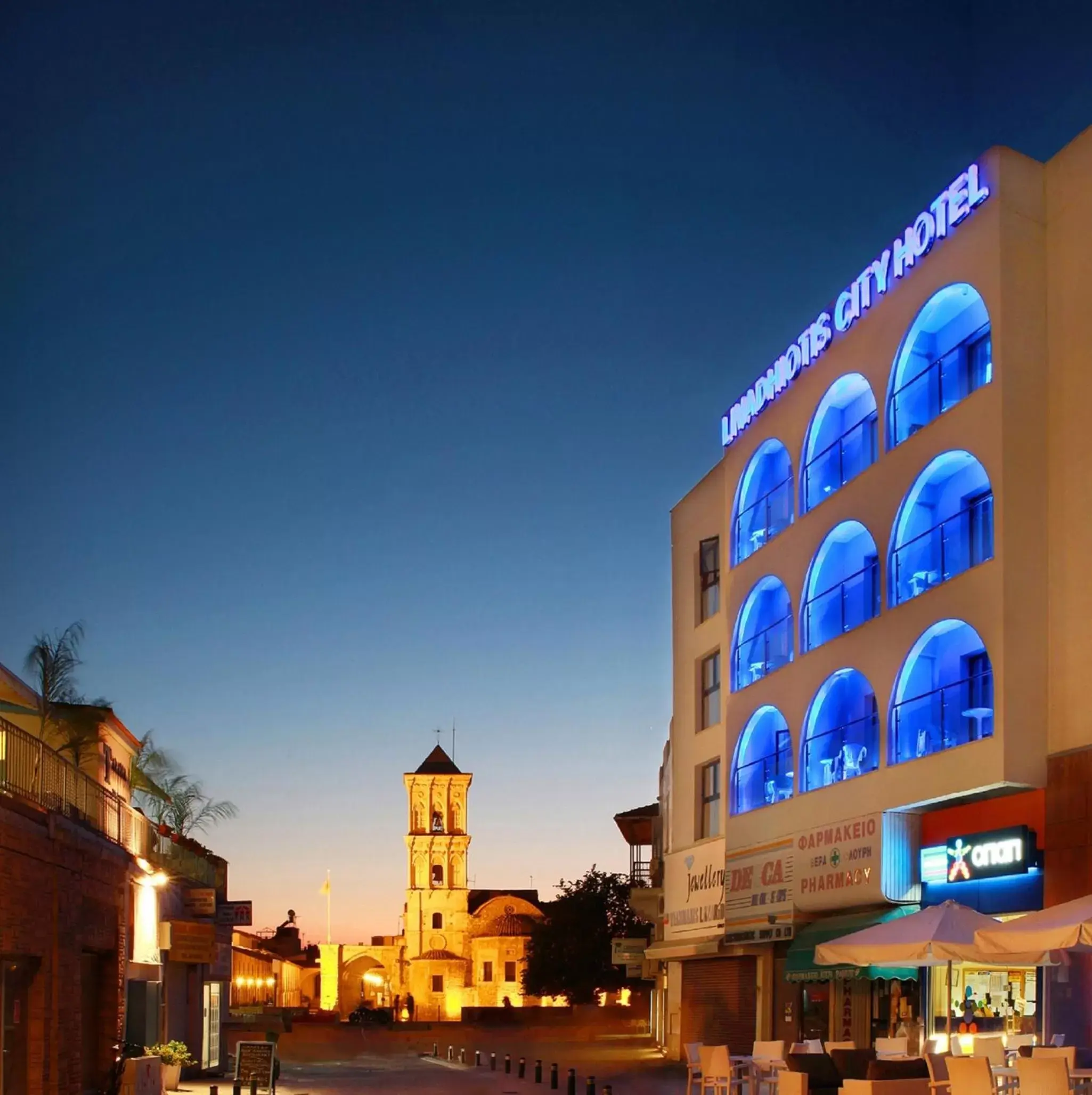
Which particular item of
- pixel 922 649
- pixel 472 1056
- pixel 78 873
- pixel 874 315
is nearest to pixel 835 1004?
pixel 922 649

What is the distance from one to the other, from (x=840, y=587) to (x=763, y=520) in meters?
6.10

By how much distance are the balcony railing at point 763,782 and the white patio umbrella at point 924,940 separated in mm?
13388

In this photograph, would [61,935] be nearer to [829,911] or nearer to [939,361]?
[829,911]

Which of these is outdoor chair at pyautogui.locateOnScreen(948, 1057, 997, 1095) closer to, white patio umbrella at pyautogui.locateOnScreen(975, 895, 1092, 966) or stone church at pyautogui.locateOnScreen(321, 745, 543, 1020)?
white patio umbrella at pyautogui.locateOnScreen(975, 895, 1092, 966)

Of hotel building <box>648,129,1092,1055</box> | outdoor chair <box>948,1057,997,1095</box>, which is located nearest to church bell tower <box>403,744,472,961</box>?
hotel building <box>648,129,1092,1055</box>

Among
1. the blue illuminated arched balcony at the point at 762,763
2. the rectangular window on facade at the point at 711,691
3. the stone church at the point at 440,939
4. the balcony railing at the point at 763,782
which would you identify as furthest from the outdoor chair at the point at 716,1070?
the stone church at the point at 440,939

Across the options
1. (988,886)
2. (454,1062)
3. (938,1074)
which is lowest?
(454,1062)

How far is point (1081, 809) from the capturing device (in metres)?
23.7

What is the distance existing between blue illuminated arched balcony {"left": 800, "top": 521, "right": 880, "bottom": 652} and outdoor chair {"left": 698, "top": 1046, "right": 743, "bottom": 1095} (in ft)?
33.5

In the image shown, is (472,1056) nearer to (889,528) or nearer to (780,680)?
(780,680)

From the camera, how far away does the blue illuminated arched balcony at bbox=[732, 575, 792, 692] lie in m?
36.5

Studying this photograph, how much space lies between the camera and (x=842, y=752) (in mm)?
32094

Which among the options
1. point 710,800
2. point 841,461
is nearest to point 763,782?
point 710,800

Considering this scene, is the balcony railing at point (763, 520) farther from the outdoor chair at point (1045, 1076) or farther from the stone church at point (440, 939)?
the stone church at point (440, 939)
